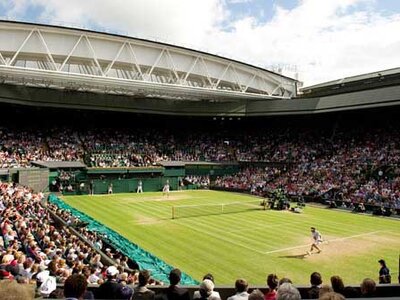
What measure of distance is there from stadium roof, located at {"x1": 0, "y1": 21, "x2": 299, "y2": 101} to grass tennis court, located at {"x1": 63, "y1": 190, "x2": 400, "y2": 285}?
42.9 ft

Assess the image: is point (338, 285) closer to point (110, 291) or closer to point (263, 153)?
point (110, 291)

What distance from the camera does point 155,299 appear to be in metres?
6.62

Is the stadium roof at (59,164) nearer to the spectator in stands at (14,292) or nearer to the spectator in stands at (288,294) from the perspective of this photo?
the spectator in stands at (288,294)

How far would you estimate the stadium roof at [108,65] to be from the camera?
3762cm

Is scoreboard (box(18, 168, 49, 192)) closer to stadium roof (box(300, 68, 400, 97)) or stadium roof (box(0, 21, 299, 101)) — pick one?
stadium roof (box(0, 21, 299, 101))

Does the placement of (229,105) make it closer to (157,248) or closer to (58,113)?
(58,113)

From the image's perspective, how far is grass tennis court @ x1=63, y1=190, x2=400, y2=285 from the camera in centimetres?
1850

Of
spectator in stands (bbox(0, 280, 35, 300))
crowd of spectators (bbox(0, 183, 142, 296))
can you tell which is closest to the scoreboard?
crowd of spectators (bbox(0, 183, 142, 296))

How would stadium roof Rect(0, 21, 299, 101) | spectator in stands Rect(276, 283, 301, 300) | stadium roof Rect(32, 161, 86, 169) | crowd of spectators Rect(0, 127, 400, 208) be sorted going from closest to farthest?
spectator in stands Rect(276, 283, 301, 300)
stadium roof Rect(0, 21, 299, 101)
crowd of spectators Rect(0, 127, 400, 208)
stadium roof Rect(32, 161, 86, 169)

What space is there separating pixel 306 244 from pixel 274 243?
1.82 meters

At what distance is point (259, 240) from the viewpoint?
78.8 feet

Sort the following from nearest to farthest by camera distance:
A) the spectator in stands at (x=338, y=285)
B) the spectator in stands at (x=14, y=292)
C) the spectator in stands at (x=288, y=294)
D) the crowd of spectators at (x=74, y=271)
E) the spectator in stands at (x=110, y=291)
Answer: the spectator in stands at (x=14, y=292), the spectator in stands at (x=288, y=294), the crowd of spectators at (x=74, y=271), the spectator in stands at (x=110, y=291), the spectator in stands at (x=338, y=285)

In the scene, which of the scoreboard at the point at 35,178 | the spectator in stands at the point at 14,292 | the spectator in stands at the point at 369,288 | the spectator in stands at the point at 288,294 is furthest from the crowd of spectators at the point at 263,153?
the spectator in stands at the point at 14,292

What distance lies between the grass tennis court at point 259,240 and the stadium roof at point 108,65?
42.9 ft
